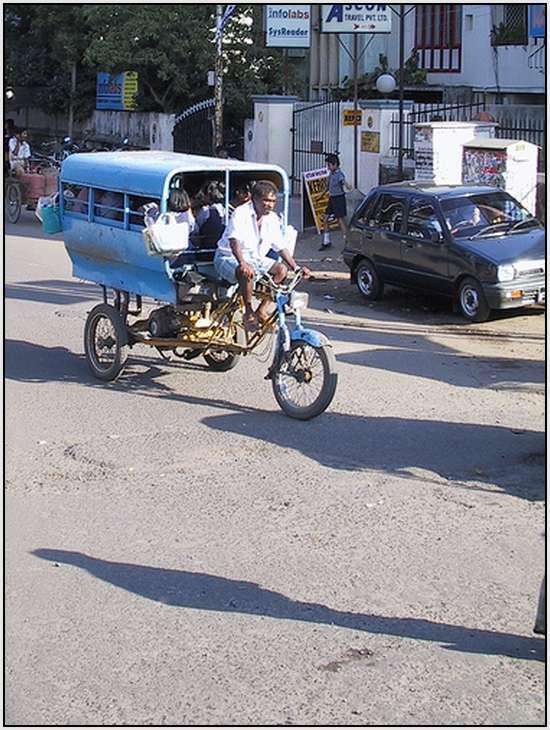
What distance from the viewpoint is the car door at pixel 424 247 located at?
1476 cm

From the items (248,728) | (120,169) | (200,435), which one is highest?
(120,169)

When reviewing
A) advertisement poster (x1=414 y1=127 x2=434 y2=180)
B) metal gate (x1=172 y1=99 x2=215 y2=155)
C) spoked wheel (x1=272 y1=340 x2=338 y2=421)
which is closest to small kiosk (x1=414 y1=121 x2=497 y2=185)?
advertisement poster (x1=414 y1=127 x2=434 y2=180)

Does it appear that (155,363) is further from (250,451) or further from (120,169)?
(250,451)

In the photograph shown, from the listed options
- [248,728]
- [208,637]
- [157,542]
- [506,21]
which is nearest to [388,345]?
[157,542]

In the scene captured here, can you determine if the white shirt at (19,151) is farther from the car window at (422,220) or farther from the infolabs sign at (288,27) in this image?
the car window at (422,220)

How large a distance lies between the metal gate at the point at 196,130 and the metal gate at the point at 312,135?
170 inches

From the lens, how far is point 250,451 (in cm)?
884

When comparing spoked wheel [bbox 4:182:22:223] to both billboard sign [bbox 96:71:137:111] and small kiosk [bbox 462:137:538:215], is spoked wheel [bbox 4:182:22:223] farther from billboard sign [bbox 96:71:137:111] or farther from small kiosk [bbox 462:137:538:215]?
billboard sign [bbox 96:71:137:111]

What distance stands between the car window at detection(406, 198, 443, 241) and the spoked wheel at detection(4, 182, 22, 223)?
11.8 metres

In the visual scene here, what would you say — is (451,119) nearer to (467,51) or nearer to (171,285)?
(467,51)

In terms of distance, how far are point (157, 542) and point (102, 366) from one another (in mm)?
4549

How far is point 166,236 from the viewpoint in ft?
32.2

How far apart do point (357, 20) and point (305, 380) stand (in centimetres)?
1458

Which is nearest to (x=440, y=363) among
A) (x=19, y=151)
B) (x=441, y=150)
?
(x=441, y=150)
